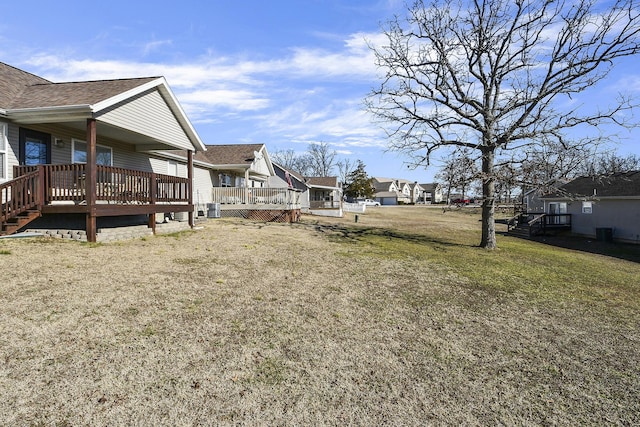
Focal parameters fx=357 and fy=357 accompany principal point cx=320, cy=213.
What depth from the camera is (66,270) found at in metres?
7.04

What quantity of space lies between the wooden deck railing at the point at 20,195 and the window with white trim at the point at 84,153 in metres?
2.76

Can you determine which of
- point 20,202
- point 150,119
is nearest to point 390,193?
point 150,119

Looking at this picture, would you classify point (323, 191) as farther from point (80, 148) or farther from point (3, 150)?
point (3, 150)

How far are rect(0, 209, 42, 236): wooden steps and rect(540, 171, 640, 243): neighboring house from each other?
82.0 ft

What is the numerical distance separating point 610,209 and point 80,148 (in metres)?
31.3

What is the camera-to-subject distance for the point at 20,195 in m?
9.53

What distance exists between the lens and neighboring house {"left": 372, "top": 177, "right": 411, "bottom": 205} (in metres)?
98.3

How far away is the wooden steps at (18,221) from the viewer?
9328 millimetres

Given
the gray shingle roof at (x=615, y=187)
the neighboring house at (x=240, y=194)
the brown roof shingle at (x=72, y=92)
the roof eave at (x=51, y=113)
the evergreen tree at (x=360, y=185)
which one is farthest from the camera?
the evergreen tree at (x=360, y=185)

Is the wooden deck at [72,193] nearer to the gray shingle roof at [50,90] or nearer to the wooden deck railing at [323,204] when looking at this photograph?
the gray shingle roof at [50,90]

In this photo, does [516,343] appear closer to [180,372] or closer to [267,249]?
[180,372]

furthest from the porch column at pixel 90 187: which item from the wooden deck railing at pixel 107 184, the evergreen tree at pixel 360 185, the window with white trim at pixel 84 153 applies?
the evergreen tree at pixel 360 185

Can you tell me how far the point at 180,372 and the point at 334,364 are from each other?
1742 mm

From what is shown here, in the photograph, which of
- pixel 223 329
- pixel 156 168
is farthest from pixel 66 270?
pixel 156 168
